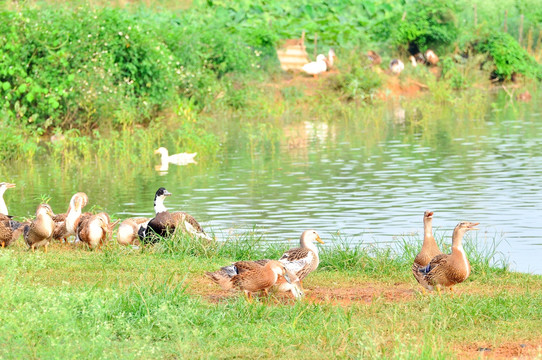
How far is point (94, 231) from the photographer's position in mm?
12289

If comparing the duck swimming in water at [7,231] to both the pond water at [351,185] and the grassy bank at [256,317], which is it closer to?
the grassy bank at [256,317]

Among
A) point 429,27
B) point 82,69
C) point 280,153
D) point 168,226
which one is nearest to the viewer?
point 168,226

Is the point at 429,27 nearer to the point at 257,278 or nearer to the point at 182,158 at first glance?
the point at 182,158

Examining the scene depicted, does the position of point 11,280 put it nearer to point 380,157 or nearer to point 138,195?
point 138,195

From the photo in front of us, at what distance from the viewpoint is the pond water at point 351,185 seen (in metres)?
14.8

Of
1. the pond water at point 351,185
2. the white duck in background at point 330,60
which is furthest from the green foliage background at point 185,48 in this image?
the pond water at point 351,185

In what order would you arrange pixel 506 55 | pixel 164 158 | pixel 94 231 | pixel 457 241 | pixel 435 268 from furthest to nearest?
pixel 506 55
pixel 164 158
pixel 94 231
pixel 457 241
pixel 435 268

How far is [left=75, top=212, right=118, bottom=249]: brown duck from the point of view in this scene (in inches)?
484

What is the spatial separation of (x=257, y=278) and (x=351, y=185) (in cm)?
983

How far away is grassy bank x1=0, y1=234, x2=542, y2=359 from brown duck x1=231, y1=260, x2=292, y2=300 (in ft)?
0.59

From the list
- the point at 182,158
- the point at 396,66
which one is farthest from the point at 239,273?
the point at 396,66

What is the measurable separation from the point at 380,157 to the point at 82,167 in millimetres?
6788

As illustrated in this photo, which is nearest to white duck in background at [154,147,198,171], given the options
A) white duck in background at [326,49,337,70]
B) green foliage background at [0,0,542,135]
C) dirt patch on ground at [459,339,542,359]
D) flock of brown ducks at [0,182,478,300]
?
green foliage background at [0,0,542,135]

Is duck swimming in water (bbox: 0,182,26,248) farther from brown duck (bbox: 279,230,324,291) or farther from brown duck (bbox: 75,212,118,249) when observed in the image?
brown duck (bbox: 279,230,324,291)
